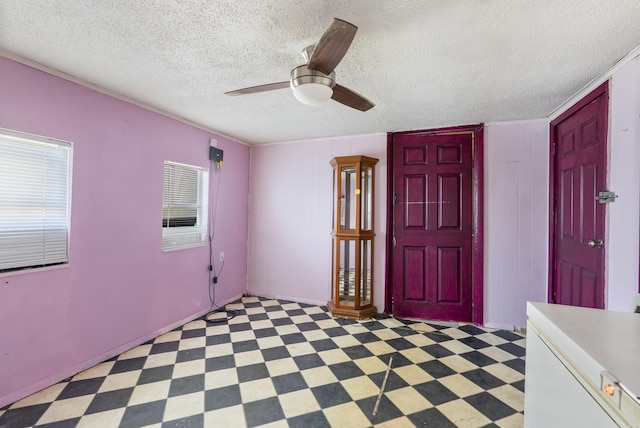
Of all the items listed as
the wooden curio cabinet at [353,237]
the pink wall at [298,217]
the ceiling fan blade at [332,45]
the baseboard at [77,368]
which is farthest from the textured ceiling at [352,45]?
the baseboard at [77,368]

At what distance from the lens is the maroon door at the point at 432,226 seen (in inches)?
124

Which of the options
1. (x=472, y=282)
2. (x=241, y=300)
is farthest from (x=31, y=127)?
(x=472, y=282)

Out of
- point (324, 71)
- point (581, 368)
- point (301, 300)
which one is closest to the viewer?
point (581, 368)

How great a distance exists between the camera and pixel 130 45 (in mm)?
1672

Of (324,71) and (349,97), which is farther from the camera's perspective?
(349,97)

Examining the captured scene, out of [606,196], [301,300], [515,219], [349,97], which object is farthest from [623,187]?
[301,300]

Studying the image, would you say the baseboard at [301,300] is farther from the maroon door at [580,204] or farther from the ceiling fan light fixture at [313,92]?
the ceiling fan light fixture at [313,92]

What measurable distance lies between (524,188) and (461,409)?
231 cm

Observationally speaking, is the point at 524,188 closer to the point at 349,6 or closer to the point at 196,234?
the point at 349,6

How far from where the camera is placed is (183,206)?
311cm

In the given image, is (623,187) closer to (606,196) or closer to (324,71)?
(606,196)

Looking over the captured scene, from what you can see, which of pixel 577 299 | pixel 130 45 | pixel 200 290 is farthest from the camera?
pixel 200 290

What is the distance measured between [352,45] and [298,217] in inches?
99.9

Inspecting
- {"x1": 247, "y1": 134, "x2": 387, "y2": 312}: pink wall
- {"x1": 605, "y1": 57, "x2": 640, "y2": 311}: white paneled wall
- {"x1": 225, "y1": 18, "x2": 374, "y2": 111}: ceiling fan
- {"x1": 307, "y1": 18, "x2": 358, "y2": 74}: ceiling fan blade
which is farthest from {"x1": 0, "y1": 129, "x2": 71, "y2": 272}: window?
{"x1": 605, "y1": 57, "x2": 640, "y2": 311}: white paneled wall
